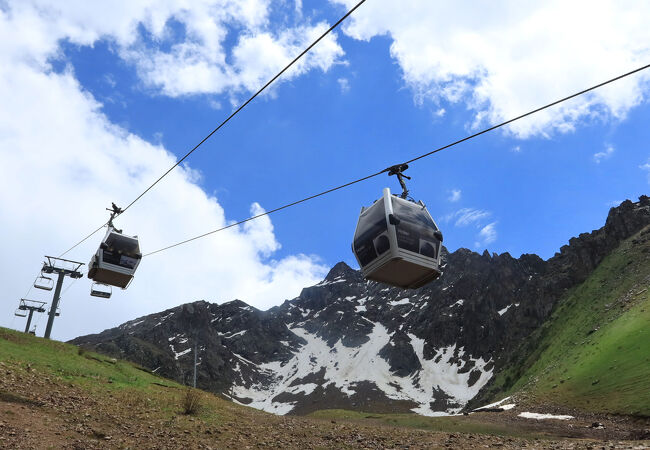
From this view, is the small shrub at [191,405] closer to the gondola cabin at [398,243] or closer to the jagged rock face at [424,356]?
the gondola cabin at [398,243]

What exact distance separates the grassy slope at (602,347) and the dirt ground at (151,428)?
25.3 metres

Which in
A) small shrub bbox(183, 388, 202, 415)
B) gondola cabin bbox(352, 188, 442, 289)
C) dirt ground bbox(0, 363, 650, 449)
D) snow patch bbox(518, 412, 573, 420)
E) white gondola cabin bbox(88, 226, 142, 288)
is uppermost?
white gondola cabin bbox(88, 226, 142, 288)

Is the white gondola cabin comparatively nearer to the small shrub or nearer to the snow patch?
the small shrub

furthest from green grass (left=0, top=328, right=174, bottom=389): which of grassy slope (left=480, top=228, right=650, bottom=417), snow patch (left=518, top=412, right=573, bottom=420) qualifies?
grassy slope (left=480, top=228, right=650, bottom=417)

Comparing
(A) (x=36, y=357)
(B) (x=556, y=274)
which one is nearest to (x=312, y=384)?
(B) (x=556, y=274)

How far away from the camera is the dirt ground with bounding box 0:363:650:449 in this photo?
1611cm

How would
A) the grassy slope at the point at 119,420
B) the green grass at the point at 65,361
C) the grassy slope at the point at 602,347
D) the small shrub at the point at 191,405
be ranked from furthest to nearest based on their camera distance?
the grassy slope at the point at 602,347 < the green grass at the point at 65,361 < the small shrub at the point at 191,405 < the grassy slope at the point at 119,420

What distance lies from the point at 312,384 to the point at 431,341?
49.4 meters

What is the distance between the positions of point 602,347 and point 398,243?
5739 cm

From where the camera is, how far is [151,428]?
19.2m

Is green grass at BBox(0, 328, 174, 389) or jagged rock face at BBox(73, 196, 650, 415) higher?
jagged rock face at BBox(73, 196, 650, 415)

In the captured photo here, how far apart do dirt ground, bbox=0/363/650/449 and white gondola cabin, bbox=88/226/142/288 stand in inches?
211

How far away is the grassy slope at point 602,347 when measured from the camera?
149ft

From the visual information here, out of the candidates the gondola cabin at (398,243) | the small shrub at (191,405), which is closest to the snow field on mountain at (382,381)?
the small shrub at (191,405)
